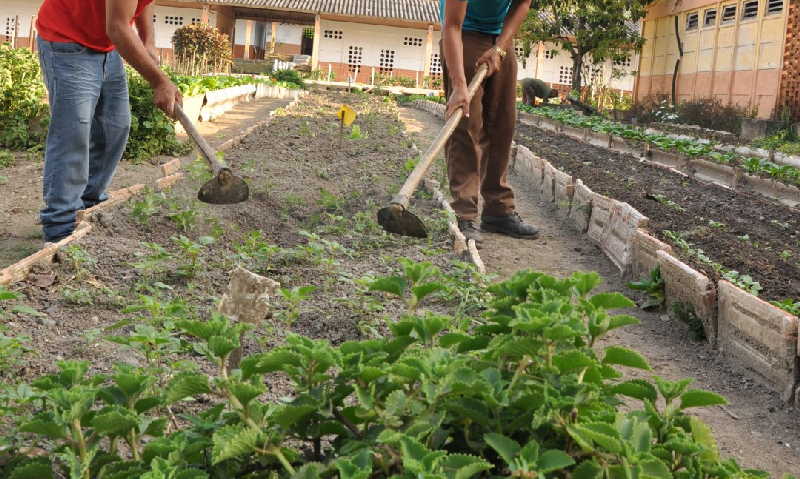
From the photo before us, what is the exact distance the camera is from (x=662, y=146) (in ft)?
37.9

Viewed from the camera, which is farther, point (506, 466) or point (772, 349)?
point (772, 349)

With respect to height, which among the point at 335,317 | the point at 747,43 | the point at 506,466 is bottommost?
the point at 335,317

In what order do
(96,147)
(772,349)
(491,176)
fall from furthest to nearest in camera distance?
1. (491,176)
2. (96,147)
3. (772,349)

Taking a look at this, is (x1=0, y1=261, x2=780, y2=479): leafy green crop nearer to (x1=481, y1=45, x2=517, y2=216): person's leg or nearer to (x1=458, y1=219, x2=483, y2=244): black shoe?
(x1=458, y1=219, x2=483, y2=244): black shoe

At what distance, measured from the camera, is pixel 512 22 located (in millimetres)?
5137

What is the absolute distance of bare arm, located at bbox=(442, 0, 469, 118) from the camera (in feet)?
15.1

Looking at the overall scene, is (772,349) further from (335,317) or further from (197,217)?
(197,217)

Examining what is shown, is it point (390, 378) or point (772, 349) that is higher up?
point (390, 378)

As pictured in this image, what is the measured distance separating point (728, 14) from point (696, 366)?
17.9 m

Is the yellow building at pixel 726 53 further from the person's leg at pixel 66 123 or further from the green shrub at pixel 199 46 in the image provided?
the person's leg at pixel 66 123

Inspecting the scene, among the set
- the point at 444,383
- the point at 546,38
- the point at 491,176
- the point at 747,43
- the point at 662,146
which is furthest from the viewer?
the point at 546,38

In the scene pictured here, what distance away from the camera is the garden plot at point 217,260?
9.84 feet

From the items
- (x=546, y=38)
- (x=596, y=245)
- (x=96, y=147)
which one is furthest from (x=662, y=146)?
(x=546, y=38)

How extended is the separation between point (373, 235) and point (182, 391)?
11.3ft
